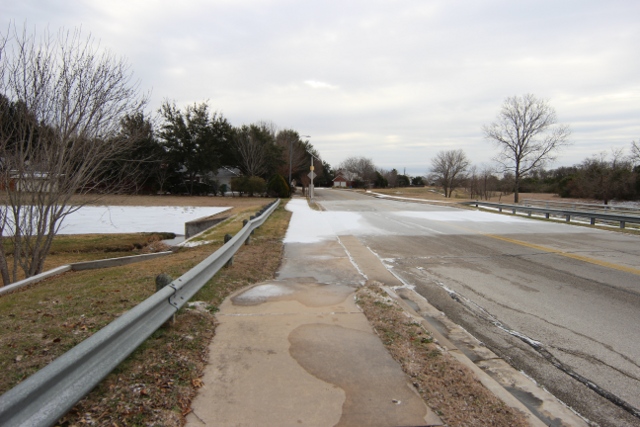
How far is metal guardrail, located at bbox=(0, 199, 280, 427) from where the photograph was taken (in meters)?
2.03

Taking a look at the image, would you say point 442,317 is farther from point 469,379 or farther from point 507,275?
point 507,275

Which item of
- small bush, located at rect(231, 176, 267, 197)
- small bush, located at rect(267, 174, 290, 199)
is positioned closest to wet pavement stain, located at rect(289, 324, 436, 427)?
small bush, located at rect(267, 174, 290, 199)

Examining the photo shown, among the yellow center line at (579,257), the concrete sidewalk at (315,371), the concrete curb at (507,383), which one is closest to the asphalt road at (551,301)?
the yellow center line at (579,257)

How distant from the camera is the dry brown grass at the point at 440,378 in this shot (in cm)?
289

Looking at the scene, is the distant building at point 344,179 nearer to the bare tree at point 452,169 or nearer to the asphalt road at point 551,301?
the bare tree at point 452,169

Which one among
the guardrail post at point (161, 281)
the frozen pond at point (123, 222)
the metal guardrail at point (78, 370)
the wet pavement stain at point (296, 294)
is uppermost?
the guardrail post at point (161, 281)

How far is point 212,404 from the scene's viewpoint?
2963 mm

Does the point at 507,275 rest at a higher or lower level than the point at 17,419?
lower

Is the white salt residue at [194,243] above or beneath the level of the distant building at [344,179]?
beneath

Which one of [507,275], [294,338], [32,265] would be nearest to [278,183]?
[32,265]

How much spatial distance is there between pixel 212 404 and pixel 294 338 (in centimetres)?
144

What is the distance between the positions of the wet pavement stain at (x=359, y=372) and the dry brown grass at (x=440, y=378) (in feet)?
0.41

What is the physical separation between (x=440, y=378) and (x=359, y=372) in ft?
2.26

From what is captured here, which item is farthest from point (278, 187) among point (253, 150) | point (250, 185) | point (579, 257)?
point (579, 257)
